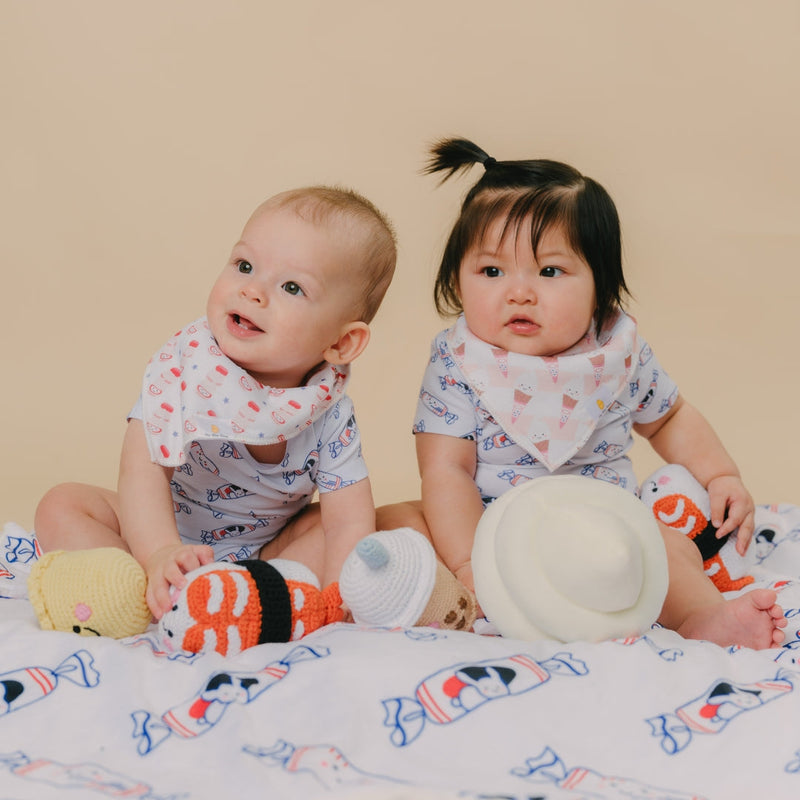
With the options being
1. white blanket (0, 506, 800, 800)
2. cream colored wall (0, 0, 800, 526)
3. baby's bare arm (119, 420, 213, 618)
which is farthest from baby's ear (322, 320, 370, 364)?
cream colored wall (0, 0, 800, 526)

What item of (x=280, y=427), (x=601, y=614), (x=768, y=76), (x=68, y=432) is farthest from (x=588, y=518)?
(x=768, y=76)

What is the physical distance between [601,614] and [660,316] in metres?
2.05

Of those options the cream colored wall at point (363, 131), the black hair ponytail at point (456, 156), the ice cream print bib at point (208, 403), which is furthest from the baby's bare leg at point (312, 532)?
the cream colored wall at point (363, 131)

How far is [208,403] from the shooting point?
170cm

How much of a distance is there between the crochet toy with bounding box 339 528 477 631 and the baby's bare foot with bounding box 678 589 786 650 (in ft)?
1.36

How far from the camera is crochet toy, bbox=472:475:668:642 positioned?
133cm

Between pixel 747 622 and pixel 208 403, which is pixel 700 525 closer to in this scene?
pixel 747 622

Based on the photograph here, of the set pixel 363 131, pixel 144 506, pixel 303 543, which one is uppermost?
pixel 363 131

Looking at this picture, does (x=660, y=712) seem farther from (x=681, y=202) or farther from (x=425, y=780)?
(x=681, y=202)

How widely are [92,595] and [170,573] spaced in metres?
0.11

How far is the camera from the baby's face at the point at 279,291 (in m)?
1.71

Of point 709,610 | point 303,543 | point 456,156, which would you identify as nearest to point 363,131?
point 456,156

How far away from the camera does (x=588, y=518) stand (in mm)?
1357

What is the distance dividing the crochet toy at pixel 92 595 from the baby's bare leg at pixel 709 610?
806mm
